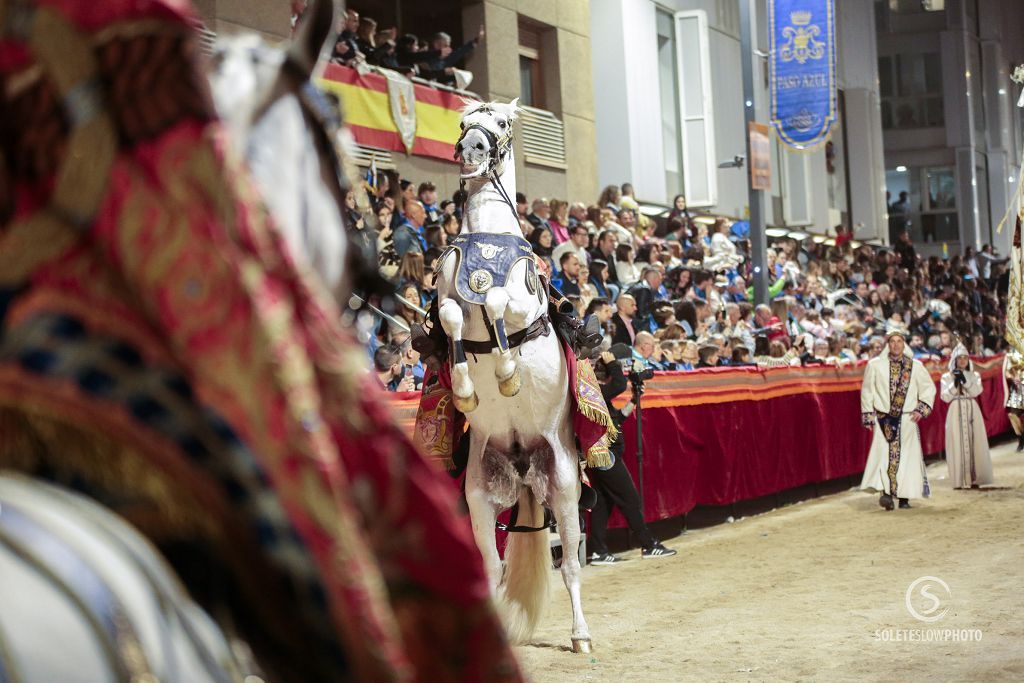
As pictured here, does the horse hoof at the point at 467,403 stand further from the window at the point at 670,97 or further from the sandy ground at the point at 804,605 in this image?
the window at the point at 670,97

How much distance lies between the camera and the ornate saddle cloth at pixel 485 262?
7184 mm

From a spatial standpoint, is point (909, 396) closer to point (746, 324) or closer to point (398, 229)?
point (746, 324)

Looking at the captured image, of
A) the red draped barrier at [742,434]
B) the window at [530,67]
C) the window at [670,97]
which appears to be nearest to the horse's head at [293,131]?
the red draped barrier at [742,434]

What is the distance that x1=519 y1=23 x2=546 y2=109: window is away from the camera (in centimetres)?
1973

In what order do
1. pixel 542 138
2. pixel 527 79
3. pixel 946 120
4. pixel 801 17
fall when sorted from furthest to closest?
pixel 946 120
pixel 527 79
pixel 542 138
pixel 801 17

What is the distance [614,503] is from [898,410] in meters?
4.49

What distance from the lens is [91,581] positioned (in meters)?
1.43

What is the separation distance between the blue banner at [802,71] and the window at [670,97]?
471cm

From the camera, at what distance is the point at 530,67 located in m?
20.1

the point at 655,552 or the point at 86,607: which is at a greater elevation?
the point at 86,607

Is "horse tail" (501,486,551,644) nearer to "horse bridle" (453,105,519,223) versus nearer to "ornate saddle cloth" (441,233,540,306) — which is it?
"ornate saddle cloth" (441,233,540,306)

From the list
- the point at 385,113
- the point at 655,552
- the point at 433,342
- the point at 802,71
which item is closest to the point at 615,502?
the point at 655,552

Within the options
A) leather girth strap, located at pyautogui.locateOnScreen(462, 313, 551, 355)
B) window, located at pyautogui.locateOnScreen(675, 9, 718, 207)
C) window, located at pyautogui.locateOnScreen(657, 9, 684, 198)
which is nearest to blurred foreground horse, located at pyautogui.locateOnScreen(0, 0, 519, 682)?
leather girth strap, located at pyautogui.locateOnScreen(462, 313, 551, 355)

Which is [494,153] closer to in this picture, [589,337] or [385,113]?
[589,337]
